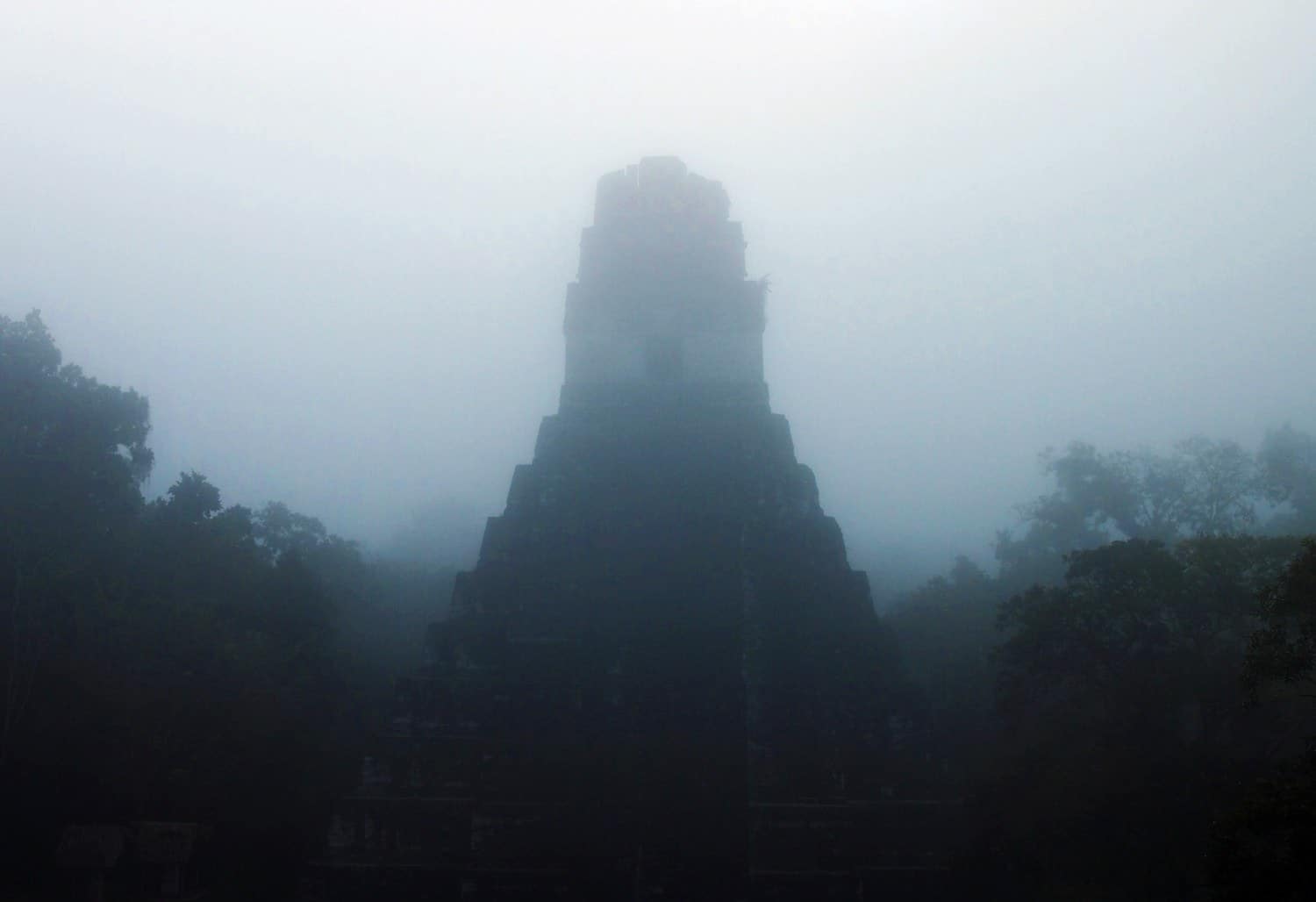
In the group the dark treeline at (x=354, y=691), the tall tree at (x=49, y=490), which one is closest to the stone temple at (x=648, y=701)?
the dark treeline at (x=354, y=691)

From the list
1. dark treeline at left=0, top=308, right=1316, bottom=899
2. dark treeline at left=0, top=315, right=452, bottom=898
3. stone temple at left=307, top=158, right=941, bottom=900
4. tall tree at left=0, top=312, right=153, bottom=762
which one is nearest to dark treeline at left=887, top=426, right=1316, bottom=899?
dark treeline at left=0, top=308, right=1316, bottom=899

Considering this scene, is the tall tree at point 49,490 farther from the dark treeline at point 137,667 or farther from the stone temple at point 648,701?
the stone temple at point 648,701

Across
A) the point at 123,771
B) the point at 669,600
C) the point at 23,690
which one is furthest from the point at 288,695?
the point at 669,600

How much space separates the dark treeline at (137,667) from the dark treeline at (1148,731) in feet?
27.5

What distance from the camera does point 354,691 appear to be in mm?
19766

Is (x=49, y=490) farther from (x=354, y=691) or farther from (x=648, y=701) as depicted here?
(x=648, y=701)

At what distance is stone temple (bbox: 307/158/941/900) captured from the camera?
12.3 meters

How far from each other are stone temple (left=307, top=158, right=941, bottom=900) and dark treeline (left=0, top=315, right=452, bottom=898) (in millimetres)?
1885

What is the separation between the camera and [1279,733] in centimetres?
1349

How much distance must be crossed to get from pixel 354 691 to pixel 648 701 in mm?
8579

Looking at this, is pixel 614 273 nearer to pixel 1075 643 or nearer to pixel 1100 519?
pixel 1075 643

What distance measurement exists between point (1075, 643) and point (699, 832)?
5.77 meters

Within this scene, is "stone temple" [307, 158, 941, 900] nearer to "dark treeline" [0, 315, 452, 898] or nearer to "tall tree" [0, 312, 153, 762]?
"dark treeline" [0, 315, 452, 898]

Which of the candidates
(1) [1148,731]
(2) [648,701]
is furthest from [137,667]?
(1) [1148,731]
